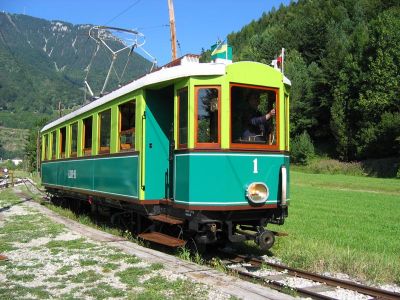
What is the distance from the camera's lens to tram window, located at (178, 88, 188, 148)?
26.1 ft

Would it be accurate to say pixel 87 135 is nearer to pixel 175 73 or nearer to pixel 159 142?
pixel 159 142

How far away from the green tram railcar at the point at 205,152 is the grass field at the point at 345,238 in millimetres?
988

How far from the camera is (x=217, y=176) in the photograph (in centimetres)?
766

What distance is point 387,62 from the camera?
48812mm

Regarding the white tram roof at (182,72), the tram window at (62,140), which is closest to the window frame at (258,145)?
the white tram roof at (182,72)

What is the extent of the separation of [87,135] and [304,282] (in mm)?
7296

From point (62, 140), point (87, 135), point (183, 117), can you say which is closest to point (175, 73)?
point (183, 117)

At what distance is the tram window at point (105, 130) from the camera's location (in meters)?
10.6

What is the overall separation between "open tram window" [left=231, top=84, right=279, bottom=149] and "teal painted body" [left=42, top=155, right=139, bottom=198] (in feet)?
7.00

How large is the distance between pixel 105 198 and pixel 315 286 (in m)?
5.63

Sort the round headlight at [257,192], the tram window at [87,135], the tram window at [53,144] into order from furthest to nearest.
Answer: the tram window at [53,144]
the tram window at [87,135]
the round headlight at [257,192]

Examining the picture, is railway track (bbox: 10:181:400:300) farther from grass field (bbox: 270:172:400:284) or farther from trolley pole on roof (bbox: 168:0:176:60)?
trolley pole on roof (bbox: 168:0:176:60)

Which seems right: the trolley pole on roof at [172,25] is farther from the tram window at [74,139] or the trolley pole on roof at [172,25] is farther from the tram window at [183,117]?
the tram window at [183,117]

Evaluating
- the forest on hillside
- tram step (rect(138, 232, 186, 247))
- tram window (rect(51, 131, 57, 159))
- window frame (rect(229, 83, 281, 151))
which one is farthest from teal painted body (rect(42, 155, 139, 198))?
the forest on hillside
